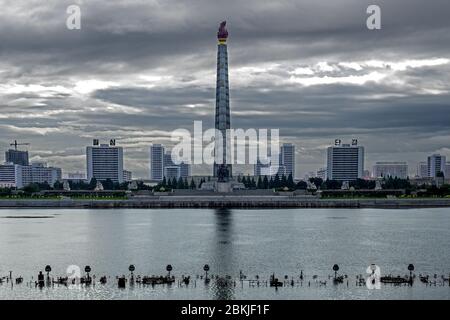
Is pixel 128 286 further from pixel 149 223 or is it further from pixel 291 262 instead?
pixel 149 223

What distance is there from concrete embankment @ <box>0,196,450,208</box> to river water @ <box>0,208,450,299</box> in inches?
1455

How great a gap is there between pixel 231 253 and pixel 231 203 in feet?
248

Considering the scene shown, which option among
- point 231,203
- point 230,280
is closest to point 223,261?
point 230,280

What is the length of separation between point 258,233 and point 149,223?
21726 mm

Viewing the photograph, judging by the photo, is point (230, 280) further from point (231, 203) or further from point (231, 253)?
point (231, 203)

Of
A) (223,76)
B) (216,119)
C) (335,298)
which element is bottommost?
(335,298)

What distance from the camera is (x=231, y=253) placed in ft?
182

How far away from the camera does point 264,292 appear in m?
38.0

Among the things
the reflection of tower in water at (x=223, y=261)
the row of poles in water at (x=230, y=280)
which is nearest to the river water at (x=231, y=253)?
the reflection of tower in water at (x=223, y=261)

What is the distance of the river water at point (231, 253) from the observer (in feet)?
126

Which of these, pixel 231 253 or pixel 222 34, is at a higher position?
pixel 222 34

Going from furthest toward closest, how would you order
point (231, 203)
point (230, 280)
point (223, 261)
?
point (231, 203) < point (223, 261) < point (230, 280)

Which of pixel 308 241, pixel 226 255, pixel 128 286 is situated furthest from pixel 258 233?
pixel 128 286

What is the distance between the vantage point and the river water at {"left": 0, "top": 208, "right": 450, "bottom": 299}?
1512 inches
